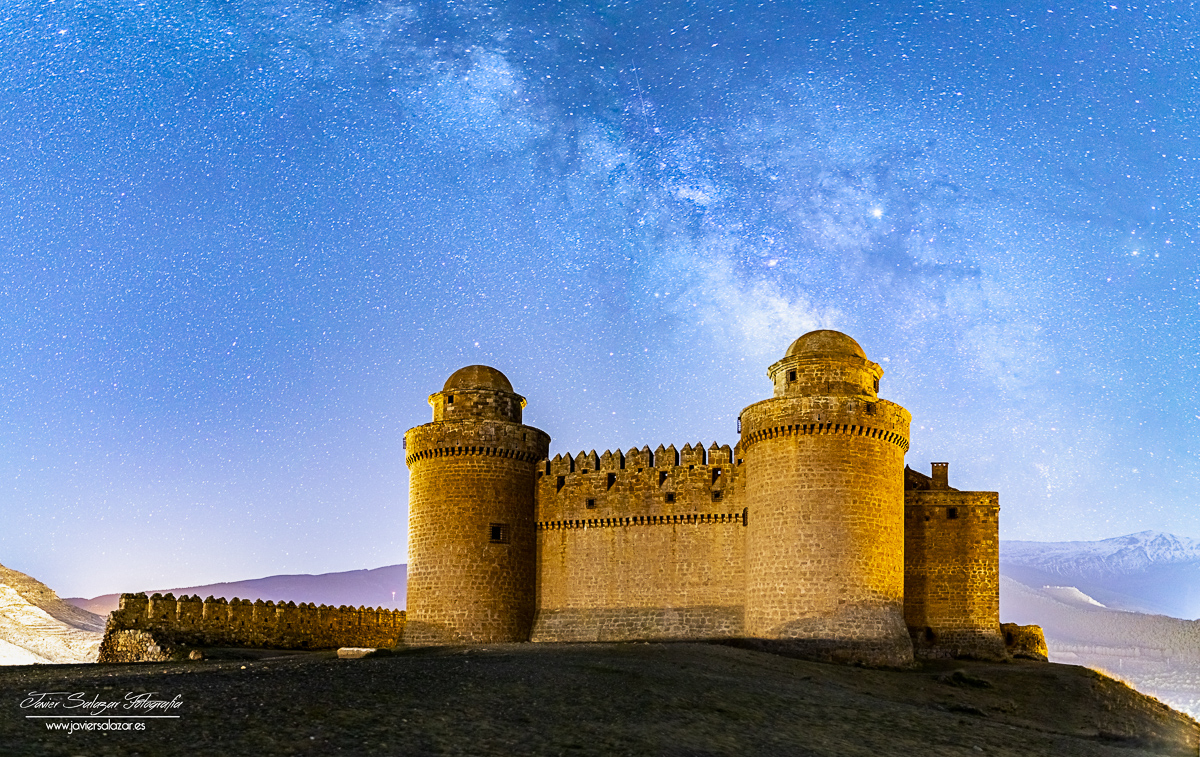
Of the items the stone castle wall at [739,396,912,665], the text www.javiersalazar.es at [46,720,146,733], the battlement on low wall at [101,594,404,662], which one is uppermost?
the stone castle wall at [739,396,912,665]

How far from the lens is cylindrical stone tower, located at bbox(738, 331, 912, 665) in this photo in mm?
25969

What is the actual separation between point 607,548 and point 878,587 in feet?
25.2

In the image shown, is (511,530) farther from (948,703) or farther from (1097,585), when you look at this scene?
(1097,585)

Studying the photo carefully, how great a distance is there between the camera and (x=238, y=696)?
13516 millimetres

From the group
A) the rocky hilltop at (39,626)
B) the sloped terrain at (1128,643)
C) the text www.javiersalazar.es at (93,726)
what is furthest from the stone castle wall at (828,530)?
the sloped terrain at (1128,643)

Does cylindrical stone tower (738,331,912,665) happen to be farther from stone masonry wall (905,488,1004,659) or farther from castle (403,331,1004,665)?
stone masonry wall (905,488,1004,659)

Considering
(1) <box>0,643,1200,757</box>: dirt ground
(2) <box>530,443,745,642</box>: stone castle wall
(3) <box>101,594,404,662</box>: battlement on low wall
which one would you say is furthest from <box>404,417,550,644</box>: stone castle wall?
(1) <box>0,643,1200,757</box>: dirt ground

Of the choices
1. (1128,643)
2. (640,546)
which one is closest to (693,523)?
(640,546)

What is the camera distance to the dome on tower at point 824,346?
92.3ft

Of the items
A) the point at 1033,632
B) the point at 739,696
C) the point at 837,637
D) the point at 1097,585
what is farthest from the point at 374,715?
the point at 1097,585

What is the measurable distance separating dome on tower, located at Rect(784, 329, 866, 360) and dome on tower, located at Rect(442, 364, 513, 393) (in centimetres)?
853

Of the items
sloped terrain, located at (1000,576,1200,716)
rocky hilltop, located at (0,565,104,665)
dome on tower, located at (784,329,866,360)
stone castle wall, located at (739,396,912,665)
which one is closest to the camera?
stone castle wall, located at (739,396,912,665)

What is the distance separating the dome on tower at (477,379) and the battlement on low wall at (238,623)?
23.9 ft

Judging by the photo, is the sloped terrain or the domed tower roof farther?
the sloped terrain
